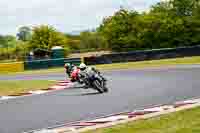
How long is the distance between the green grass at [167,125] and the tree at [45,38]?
91.8 meters

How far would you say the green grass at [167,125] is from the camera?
27.2ft

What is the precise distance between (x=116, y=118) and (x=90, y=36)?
106000 mm

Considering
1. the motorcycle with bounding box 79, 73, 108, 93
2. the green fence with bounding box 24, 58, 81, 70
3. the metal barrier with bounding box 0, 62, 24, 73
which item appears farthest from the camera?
the metal barrier with bounding box 0, 62, 24, 73

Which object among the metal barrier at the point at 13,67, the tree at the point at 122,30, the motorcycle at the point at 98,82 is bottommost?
the metal barrier at the point at 13,67

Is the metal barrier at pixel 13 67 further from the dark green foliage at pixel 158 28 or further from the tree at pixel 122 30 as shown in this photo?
the tree at pixel 122 30

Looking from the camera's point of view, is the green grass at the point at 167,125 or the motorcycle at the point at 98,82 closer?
the green grass at the point at 167,125

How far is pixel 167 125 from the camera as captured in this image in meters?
8.80

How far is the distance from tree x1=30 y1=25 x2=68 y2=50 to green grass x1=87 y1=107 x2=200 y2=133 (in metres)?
91.8

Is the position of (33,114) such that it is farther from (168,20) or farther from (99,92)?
(168,20)

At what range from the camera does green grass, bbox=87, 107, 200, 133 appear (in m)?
8.28

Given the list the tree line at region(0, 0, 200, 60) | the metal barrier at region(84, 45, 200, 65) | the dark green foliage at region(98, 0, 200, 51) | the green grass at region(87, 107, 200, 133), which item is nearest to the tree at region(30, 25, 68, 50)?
the tree line at region(0, 0, 200, 60)

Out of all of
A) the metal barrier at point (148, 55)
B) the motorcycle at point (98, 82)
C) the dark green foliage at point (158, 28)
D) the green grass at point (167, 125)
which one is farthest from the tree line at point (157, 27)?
the green grass at point (167, 125)

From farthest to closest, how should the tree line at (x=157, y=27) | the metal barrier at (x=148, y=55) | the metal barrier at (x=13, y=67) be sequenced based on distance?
the tree line at (x=157, y=27)
the metal barrier at (x=13, y=67)
the metal barrier at (x=148, y=55)

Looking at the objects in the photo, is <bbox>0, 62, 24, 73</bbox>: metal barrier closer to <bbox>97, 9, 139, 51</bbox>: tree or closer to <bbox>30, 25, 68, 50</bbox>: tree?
<bbox>97, 9, 139, 51</bbox>: tree
